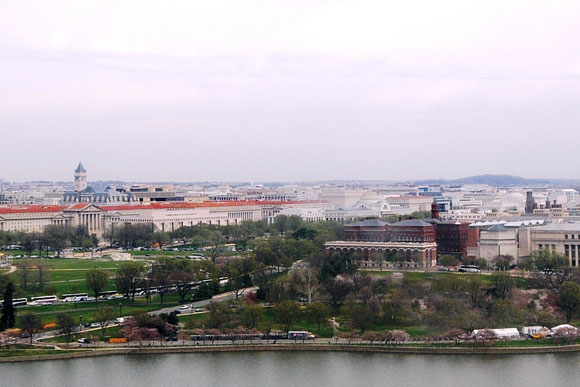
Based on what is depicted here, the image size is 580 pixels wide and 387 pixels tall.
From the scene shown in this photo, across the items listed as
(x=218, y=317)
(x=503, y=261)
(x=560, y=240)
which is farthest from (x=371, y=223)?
(x=218, y=317)

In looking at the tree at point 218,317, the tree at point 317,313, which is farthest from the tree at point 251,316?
the tree at point 317,313

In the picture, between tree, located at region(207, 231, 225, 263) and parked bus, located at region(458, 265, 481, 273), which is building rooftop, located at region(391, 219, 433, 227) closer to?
parked bus, located at region(458, 265, 481, 273)

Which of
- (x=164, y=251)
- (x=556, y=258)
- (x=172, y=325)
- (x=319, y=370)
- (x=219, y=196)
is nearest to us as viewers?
(x=319, y=370)

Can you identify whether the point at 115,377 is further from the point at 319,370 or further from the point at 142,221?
the point at 142,221

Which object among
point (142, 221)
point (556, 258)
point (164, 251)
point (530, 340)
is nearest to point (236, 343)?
point (530, 340)

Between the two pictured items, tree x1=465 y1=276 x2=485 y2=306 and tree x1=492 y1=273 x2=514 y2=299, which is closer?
tree x1=465 y1=276 x2=485 y2=306

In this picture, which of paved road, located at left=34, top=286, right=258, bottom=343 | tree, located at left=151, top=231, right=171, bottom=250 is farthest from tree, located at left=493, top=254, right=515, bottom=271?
tree, located at left=151, top=231, right=171, bottom=250

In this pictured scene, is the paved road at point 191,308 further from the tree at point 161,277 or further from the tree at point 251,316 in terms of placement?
the tree at point 251,316
